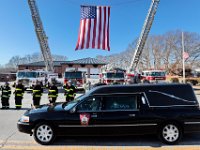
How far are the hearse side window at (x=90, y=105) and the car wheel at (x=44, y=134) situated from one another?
3.02ft

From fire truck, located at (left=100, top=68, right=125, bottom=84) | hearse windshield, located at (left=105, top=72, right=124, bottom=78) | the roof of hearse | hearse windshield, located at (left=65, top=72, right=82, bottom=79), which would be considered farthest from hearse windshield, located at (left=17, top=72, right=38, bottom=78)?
the roof of hearse

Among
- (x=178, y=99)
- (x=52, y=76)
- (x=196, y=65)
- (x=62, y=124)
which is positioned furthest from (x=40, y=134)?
(x=196, y=65)

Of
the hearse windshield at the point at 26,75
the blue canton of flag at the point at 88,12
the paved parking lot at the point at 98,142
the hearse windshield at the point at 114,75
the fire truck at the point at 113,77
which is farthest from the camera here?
the hearse windshield at the point at 114,75

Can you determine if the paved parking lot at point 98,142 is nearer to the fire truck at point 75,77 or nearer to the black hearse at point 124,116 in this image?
the black hearse at point 124,116

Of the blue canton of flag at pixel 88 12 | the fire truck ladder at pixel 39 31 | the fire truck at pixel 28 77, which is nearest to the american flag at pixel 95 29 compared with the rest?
the blue canton of flag at pixel 88 12

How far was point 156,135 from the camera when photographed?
6875 mm

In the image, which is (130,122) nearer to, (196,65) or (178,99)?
(178,99)

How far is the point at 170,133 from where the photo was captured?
6.43 metres

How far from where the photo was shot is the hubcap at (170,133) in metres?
6.39

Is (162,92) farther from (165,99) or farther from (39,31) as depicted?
(39,31)

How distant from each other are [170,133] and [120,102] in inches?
58.9

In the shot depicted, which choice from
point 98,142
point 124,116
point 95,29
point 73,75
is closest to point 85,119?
point 98,142

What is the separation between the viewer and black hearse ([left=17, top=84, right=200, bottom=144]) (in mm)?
→ 6371

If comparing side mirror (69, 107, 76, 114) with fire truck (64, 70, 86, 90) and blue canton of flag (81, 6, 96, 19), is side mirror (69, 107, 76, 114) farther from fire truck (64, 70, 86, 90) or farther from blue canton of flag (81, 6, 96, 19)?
blue canton of flag (81, 6, 96, 19)
